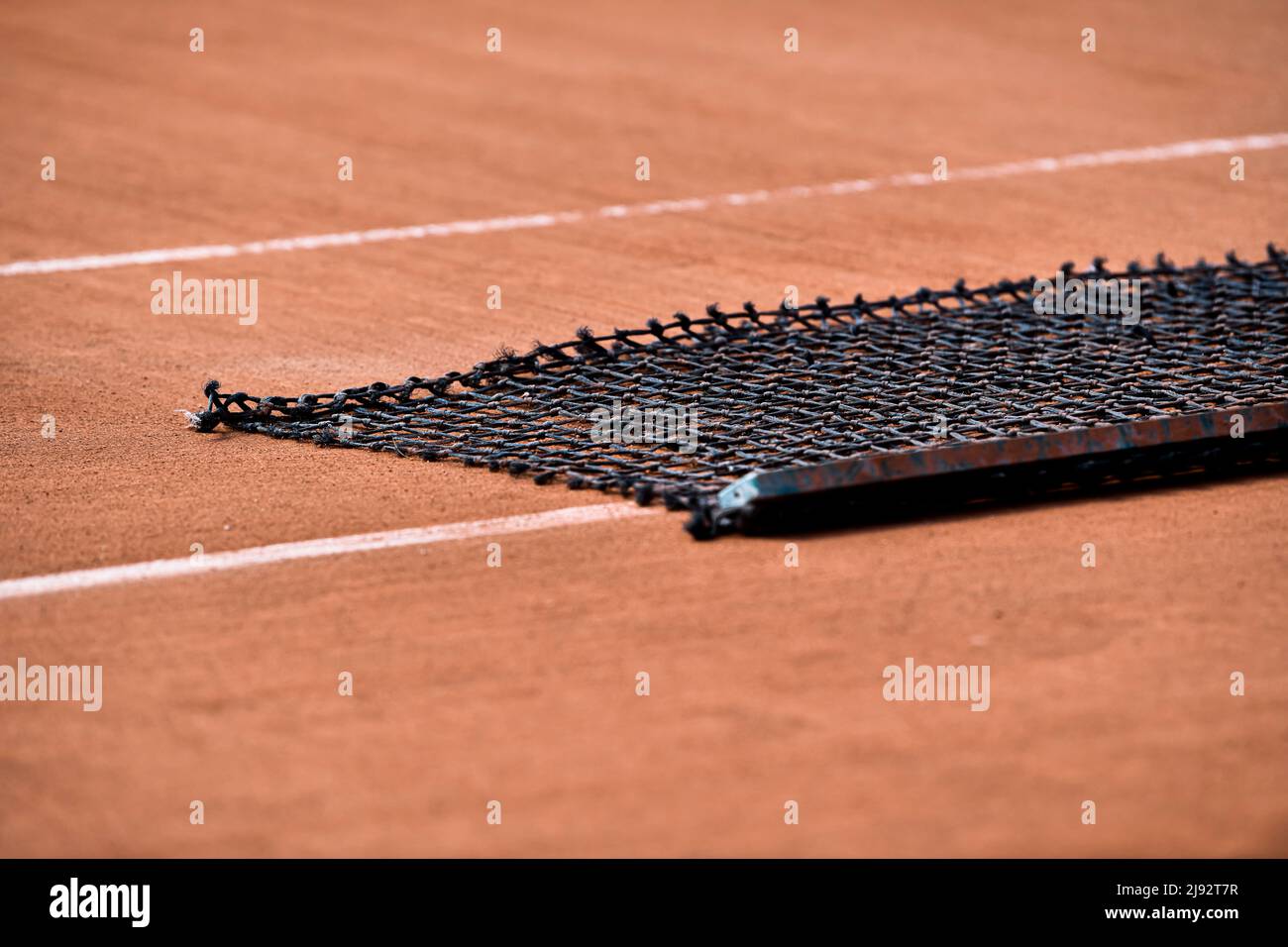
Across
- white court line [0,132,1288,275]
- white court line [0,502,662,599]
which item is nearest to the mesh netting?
white court line [0,502,662,599]

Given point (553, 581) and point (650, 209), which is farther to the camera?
point (650, 209)

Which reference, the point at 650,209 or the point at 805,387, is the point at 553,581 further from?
the point at 650,209

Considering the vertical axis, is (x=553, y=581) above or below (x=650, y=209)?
below

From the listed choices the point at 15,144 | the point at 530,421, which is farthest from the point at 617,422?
the point at 15,144

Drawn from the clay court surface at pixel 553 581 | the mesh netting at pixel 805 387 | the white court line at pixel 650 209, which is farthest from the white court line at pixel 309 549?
the white court line at pixel 650 209

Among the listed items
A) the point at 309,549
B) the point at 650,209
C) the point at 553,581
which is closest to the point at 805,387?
the point at 553,581

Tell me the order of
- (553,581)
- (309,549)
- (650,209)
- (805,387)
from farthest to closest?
(650,209), (805,387), (309,549), (553,581)

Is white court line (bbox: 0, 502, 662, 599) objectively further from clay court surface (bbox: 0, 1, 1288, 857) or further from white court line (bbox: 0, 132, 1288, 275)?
white court line (bbox: 0, 132, 1288, 275)
